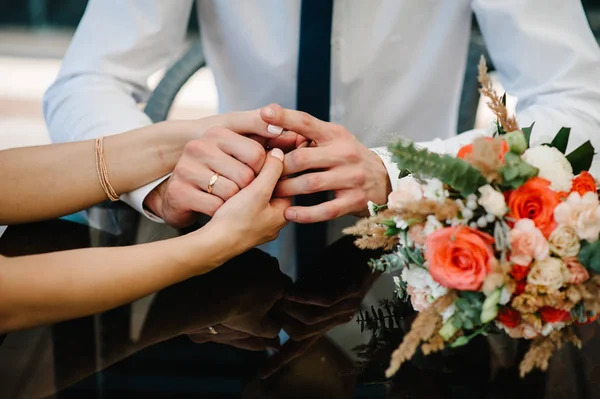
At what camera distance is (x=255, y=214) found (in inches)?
47.0

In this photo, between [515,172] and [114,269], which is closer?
[515,172]

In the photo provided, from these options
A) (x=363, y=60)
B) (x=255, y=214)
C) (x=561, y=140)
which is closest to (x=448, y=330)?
(x=561, y=140)

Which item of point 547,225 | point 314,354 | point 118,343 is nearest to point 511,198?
point 547,225

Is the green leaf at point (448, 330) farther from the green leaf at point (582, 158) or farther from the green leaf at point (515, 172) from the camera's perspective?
the green leaf at point (582, 158)

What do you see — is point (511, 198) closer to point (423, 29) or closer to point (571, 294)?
point (571, 294)

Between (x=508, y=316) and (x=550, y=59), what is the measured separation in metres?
1.06

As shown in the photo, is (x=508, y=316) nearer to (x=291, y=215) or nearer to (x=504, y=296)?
(x=504, y=296)

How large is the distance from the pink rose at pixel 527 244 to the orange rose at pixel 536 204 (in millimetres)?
20

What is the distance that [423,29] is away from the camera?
1894 mm

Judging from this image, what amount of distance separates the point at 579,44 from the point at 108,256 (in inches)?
51.9

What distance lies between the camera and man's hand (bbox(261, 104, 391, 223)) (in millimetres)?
1313

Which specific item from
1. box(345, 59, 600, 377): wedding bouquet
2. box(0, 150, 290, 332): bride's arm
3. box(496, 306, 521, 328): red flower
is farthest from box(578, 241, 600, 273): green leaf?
box(0, 150, 290, 332): bride's arm

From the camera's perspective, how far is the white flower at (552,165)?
2.76 ft

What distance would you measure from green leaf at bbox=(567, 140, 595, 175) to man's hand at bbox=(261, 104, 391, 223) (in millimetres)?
495
